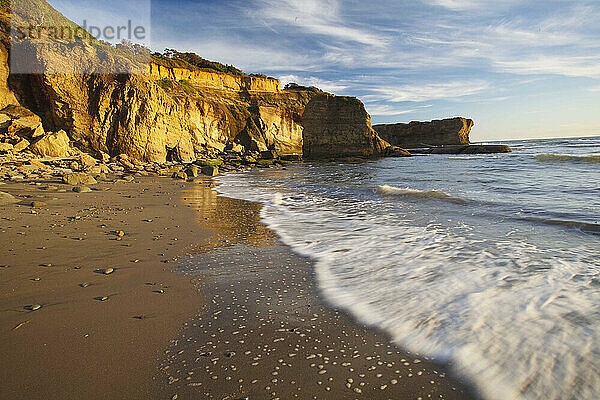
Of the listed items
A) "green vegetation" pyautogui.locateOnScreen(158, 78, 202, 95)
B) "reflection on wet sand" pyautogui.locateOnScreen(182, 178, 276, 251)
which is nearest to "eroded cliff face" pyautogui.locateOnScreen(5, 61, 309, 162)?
"reflection on wet sand" pyautogui.locateOnScreen(182, 178, 276, 251)

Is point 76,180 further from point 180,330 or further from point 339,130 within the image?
point 339,130

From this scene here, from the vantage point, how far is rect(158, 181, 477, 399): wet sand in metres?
1.43

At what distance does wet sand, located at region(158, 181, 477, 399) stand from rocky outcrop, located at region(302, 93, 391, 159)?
29.6m

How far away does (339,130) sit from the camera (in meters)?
31.6

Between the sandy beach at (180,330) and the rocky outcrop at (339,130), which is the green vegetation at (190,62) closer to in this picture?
the rocky outcrop at (339,130)

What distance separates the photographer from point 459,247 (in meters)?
3.63

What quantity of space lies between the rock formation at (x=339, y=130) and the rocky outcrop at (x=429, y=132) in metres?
29.0

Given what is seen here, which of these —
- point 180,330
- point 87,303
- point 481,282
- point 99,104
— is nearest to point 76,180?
point 87,303

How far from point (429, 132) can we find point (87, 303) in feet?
209

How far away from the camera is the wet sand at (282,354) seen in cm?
143

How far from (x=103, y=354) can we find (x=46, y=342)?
0.37 meters

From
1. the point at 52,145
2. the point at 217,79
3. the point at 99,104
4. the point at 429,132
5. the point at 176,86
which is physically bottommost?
the point at 52,145

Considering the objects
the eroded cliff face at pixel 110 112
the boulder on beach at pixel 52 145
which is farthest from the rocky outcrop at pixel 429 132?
the boulder on beach at pixel 52 145

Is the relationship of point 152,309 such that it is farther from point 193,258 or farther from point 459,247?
point 459,247
